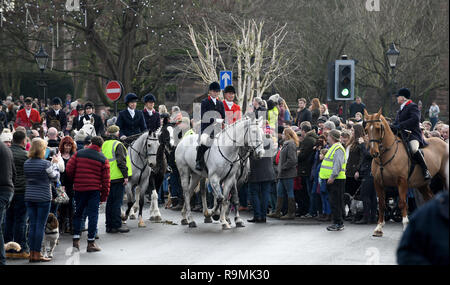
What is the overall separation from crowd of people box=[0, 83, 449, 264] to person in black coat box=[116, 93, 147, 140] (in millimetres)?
21

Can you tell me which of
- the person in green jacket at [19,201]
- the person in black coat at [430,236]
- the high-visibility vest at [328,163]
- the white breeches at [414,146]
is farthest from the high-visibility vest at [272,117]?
the person in black coat at [430,236]

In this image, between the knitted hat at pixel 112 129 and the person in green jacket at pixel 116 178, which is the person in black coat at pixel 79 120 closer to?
the knitted hat at pixel 112 129

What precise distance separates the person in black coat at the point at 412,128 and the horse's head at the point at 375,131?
0.56 metres

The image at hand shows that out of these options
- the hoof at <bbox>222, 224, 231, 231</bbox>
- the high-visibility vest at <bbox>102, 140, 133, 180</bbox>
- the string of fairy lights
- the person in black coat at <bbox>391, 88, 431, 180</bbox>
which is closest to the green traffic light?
the person in black coat at <bbox>391, 88, 431, 180</bbox>

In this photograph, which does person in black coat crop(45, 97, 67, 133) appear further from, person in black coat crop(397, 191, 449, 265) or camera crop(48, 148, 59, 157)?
person in black coat crop(397, 191, 449, 265)

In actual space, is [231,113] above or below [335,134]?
above

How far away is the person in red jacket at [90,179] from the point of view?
12.5 metres

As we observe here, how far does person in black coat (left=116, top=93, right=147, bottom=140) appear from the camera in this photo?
56.2 ft

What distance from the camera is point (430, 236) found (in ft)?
15.5

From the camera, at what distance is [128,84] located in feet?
120

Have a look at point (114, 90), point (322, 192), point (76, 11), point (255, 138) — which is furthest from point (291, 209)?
point (76, 11)

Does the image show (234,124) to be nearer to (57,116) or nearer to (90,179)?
(90,179)

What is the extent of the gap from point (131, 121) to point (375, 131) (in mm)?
5442

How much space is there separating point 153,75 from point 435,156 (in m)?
26.4
